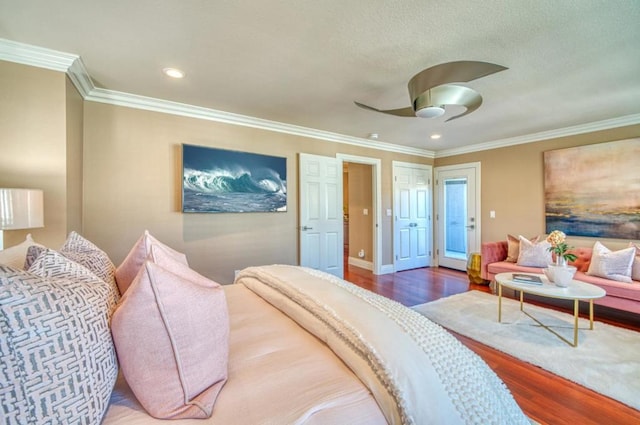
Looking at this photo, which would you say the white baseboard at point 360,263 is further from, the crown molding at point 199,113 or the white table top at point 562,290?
the white table top at point 562,290

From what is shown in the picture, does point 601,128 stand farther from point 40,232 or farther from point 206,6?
point 40,232

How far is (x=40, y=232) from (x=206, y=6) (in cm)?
217

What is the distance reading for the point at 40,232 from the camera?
2252 mm

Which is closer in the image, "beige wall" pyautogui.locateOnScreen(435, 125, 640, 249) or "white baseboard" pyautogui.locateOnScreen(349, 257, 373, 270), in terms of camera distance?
"beige wall" pyautogui.locateOnScreen(435, 125, 640, 249)

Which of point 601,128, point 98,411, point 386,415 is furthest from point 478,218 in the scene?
point 98,411

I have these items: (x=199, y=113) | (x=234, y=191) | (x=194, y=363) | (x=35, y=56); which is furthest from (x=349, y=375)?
(x=199, y=113)

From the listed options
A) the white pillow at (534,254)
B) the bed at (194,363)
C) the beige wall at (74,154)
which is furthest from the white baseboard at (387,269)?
the beige wall at (74,154)

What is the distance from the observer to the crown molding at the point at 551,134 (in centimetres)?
367

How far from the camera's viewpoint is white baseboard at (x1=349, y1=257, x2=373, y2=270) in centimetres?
557

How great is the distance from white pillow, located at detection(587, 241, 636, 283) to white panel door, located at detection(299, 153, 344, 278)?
10.2 feet

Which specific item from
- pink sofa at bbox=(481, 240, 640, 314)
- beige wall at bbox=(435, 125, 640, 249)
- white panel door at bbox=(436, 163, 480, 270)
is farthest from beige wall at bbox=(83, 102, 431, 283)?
beige wall at bbox=(435, 125, 640, 249)

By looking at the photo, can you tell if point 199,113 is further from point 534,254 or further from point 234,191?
point 534,254

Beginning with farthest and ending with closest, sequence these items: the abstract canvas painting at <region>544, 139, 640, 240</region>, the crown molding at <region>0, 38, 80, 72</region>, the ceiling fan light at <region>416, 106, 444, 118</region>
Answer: the abstract canvas painting at <region>544, 139, 640, 240</region> → the ceiling fan light at <region>416, 106, 444, 118</region> → the crown molding at <region>0, 38, 80, 72</region>

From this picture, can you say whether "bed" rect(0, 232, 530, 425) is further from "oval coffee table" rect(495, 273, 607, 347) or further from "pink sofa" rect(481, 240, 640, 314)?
"pink sofa" rect(481, 240, 640, 314)
